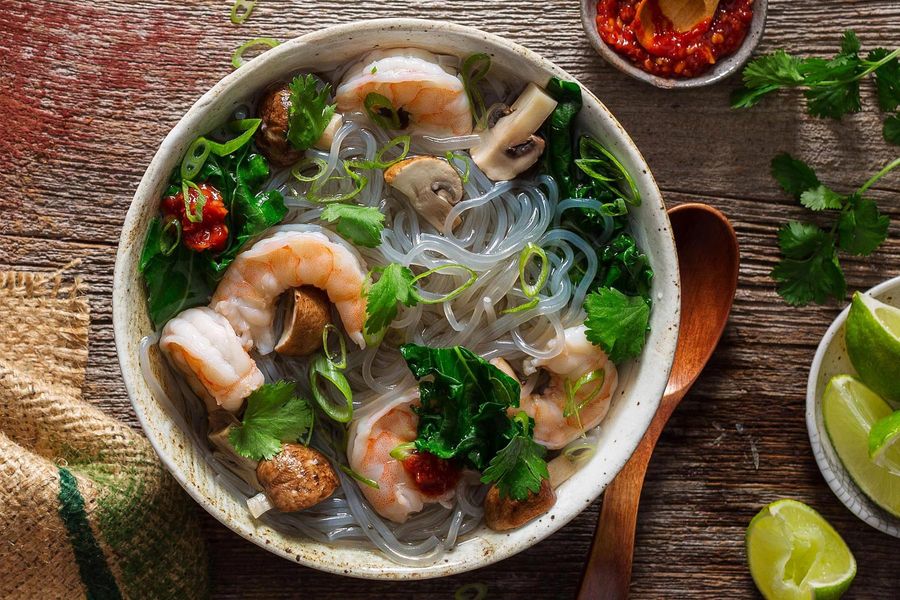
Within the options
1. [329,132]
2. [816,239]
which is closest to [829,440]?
[816,239]

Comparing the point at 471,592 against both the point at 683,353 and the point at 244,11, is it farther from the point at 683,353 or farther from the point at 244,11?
the point at 244,11

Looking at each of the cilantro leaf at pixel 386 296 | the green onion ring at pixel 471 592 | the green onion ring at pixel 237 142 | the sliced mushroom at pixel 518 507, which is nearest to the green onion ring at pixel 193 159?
the green onion ring at pixel 237 142

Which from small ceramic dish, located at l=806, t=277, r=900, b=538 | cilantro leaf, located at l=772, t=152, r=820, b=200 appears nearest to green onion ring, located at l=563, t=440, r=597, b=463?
small ceramic dish, located at l=806, t=277, r=900, b=538

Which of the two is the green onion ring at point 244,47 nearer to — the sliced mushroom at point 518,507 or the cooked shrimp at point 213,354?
the cooked shrimp at point 213,354

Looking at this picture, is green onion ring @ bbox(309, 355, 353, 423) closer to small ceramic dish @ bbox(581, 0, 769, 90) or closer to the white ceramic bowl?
the white ceramic bowl

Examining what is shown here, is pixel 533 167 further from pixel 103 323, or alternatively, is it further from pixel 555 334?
pixel 103 323

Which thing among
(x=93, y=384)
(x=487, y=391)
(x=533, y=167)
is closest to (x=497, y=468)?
(x=487, y=391)
